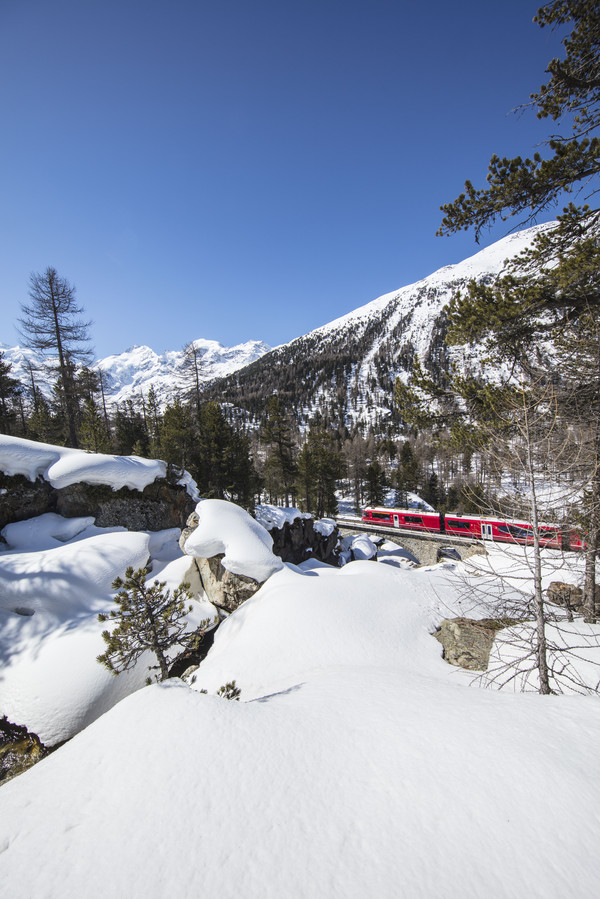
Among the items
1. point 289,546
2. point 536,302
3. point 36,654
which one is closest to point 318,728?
point 36,654

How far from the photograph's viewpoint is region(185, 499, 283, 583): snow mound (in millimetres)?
11172

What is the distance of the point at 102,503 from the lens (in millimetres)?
14633

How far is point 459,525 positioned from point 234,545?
27.0 m

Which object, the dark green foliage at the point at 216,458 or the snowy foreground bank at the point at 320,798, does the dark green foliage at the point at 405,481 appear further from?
the snowy foreground bank at the point at 320,798

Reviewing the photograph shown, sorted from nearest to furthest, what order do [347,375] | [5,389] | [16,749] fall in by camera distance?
[16,749]
[5,389]
[347,375]

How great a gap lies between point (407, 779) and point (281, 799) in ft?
3.68

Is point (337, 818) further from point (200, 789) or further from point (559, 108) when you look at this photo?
point (559, 108)

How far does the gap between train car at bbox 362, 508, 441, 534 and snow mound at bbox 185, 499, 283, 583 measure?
2513 cm

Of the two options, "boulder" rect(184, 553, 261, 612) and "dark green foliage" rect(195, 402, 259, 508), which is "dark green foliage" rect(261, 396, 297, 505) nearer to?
"dark green foliage" rect(195, 402, 259, 508)

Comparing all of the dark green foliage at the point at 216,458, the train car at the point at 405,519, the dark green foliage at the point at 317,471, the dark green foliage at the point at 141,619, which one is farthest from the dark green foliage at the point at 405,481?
the dark green foliage at the point at 141,619

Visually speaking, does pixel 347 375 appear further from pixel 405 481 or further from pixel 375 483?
pixel 375 483

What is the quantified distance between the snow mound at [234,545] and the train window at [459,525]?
24763mm

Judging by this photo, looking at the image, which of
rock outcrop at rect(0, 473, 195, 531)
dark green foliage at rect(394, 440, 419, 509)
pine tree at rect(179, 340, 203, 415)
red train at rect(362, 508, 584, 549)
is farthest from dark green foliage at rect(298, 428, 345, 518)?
dark green foliage at rect(394, 440, 419, 509)

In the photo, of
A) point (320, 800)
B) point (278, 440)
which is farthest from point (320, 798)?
point (278, 440)
